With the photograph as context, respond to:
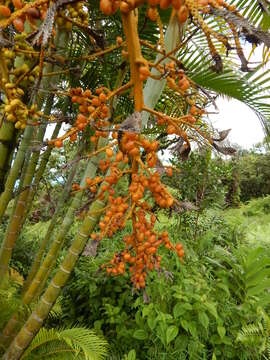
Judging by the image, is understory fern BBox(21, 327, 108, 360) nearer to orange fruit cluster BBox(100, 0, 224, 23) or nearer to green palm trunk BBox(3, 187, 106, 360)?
green palm trunk BBox(3, 187, 106, 360)

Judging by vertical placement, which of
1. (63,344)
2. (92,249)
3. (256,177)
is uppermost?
(256,177)

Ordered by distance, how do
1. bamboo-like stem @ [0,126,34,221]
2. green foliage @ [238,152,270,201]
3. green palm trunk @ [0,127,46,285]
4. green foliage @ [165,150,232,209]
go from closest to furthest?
1. bamboo-like stem @ [0,126,34,221]
2. green palm trunk @ [0,127,46,285]
3. green foliage @ [165,150,232,209]
4. green foliage @ [238,152,270,201]

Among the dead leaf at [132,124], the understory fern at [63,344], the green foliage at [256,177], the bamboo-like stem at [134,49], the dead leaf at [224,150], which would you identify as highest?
the green foliage at [256,177]

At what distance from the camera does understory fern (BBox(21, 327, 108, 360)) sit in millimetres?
1729

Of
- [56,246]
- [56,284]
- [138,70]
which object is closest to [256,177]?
[56,246]

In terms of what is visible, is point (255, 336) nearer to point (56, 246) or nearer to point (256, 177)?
point (56, 246)

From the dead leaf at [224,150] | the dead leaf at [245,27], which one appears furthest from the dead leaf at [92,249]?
the dead leaf at [245,27]

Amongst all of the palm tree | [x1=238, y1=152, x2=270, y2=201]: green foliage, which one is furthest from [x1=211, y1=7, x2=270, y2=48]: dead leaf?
[x1=238, y1=152, x2=270, y2=201]: green foliage

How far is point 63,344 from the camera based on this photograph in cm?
191

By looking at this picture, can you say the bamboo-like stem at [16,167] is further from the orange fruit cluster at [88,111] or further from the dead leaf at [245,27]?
the dead leaf at [245,27]

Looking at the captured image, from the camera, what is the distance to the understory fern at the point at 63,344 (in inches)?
68.1

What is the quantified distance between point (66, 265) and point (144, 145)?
60cm

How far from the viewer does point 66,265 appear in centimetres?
102

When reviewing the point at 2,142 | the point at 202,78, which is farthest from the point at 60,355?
the point at 202,78
